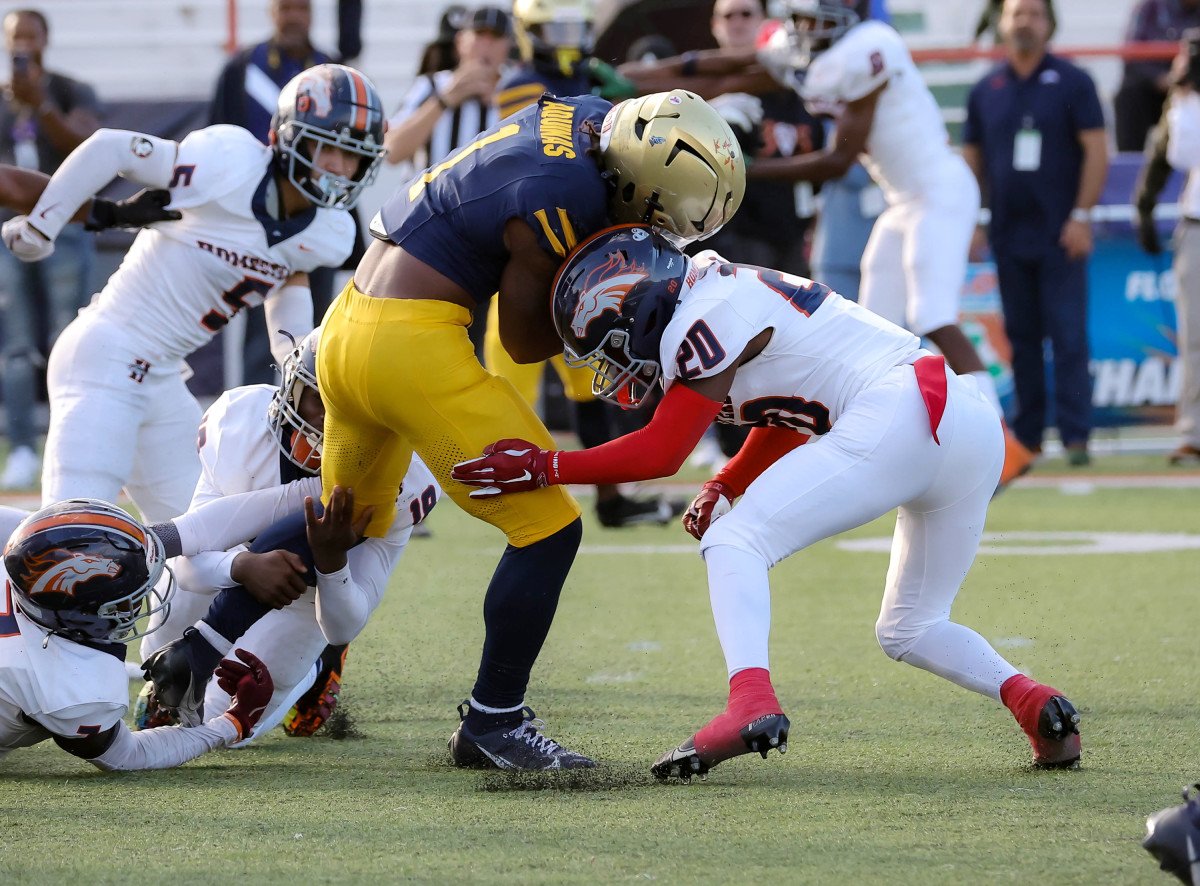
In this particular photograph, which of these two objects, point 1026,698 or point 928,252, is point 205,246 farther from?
point 928,252

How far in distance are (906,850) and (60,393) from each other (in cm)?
256

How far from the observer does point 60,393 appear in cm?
398

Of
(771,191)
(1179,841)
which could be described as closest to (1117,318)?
(771,191)

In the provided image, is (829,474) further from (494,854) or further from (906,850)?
(494,854)

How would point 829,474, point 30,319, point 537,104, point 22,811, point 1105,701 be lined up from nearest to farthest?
1. point 22,811
2. point 829,474
3. point 537,104
4. point 1105,701
5. point 30,319

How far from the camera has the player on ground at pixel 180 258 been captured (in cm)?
388

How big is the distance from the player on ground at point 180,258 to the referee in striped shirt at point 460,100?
8.00ft

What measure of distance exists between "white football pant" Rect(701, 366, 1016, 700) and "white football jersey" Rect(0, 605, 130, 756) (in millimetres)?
1141

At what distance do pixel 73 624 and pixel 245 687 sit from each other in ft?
1.44

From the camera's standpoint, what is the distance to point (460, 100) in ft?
21.4

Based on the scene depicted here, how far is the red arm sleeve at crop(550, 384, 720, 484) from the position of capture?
2873 millimetres

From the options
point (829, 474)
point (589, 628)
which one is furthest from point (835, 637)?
point (829, 474)

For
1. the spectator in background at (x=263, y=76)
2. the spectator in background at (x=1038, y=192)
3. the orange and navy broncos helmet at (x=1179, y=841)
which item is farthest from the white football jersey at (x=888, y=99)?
the orange and navy broncos helmet at (x=1179, y=841)

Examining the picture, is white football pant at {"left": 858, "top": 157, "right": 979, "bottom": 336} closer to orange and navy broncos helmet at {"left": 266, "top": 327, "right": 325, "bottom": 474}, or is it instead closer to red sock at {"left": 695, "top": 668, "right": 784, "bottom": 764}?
orange and navy broncos helmet at {"left": 266, "top": 327, "right": 325, "bottom": 474}
